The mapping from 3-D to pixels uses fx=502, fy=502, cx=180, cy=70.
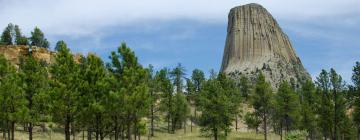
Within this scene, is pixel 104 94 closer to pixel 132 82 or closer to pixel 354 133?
pixel 132 82

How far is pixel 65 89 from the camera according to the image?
49500 millimetres

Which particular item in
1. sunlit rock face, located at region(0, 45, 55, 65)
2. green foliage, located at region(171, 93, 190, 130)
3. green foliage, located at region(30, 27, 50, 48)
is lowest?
green foliage, located at region(171, 93, 190, 130)

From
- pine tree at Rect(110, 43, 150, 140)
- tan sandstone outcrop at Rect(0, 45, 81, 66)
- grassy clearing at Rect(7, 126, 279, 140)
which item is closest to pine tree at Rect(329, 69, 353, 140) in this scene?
grassy clearing at Rect(7, 126, 279, 140)

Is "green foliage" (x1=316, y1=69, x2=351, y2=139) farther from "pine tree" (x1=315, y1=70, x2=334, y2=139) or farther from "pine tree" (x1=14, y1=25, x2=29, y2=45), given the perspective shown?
"pine tree" (x1=14, y1=25, x2=29, y2=45)

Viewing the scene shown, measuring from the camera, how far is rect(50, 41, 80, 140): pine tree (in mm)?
49188

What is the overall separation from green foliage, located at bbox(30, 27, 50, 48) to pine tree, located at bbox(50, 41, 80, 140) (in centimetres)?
11395

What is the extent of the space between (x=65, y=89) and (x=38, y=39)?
120 meters

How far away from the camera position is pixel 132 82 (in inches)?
1982

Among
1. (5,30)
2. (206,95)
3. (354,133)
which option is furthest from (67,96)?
(5,30)

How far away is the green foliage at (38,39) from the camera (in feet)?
532

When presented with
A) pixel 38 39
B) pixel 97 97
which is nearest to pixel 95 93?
pixel 97 97

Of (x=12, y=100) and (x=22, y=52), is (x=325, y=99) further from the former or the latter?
(x=22, y=52)

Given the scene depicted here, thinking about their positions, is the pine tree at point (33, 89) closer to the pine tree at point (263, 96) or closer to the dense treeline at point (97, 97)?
the dense treeline at point (97, 97)

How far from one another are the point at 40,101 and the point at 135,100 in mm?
12186
